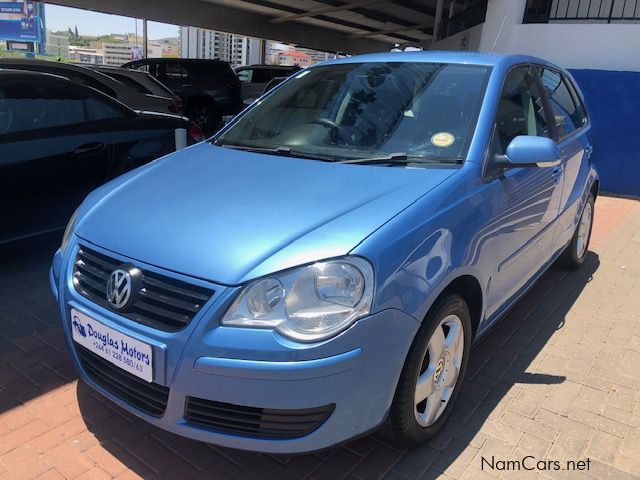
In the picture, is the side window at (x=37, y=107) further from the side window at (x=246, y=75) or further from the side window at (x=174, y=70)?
the side window at (x=246, y=75)

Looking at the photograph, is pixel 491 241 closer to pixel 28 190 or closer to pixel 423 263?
pixel 423 263

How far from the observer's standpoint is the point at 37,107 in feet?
14.1

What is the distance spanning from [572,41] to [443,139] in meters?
6.71

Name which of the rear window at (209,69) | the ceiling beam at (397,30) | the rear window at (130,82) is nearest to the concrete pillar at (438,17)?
the rear window at (209,69)

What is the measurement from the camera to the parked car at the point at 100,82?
6301 millimetres

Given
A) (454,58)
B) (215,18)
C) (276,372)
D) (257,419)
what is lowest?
(257,419)

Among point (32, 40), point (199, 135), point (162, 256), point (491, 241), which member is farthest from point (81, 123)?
point (32, 40)

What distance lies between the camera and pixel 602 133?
26.1ft

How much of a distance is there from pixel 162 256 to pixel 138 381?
48 cm

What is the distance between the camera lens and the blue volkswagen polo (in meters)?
1.90

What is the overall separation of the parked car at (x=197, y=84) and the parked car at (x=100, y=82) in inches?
199

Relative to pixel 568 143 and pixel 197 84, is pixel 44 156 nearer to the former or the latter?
pixel 568 143

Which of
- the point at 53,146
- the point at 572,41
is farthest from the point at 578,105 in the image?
the point at 572,41

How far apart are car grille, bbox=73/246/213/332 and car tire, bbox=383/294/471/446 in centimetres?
82
